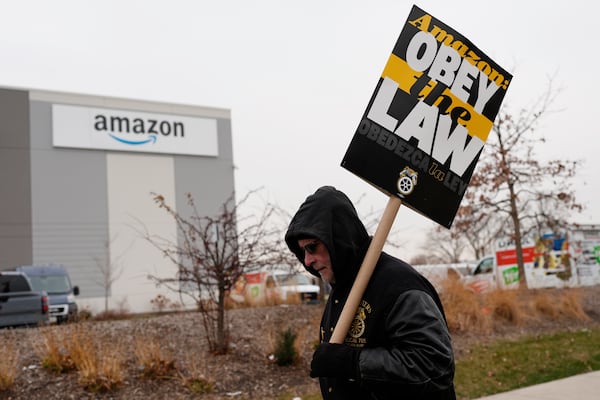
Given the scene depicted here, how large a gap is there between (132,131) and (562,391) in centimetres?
3057

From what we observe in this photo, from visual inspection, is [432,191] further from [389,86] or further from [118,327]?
[118,327]

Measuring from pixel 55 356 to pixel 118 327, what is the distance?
8.04ft

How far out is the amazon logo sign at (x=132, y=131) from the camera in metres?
32.8

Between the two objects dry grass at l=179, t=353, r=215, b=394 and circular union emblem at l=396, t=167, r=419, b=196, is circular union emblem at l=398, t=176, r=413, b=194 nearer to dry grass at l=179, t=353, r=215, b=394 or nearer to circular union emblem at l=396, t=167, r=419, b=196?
circular union emblem at l=396, t=167, r=419, b=196

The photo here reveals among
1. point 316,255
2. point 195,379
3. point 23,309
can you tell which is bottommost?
point 195,379

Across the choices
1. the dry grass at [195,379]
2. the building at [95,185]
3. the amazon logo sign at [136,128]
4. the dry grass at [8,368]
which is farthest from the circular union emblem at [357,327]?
the amazon logo sign at [136,128]

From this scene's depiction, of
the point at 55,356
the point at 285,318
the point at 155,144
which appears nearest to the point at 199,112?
the point at 155,144

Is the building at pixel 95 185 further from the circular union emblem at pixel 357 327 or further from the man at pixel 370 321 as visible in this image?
the circular union emblem at pixel 357 327

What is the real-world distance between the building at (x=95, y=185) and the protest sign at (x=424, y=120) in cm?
2862

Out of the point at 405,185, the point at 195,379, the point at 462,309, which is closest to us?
the point at 405,185

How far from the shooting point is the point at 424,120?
311cm

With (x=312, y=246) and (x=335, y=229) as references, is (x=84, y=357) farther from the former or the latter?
(x=335, y=229)

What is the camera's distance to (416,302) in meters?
2.49

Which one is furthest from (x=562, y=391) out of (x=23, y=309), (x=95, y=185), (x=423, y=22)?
(x=95, y=185)
